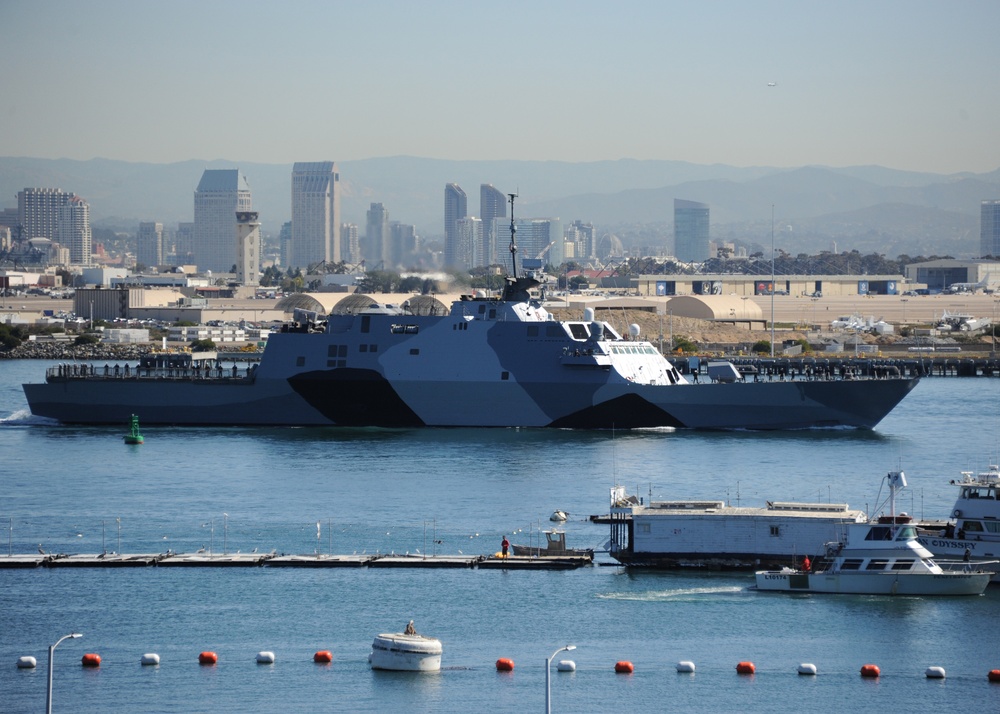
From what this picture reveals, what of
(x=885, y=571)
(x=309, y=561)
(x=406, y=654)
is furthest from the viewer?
(x=309, y=561)

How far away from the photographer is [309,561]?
92.5ft

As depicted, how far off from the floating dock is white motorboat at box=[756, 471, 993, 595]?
13.9ft

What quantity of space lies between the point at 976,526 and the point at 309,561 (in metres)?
12.3

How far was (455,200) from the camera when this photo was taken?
165250mm

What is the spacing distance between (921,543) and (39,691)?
15.6 m

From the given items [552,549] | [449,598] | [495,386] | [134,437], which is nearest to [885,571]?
[552,549]

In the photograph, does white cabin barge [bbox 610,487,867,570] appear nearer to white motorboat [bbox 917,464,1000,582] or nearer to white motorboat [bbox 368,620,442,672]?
white motorboat [bbox 917,464,1000,582]

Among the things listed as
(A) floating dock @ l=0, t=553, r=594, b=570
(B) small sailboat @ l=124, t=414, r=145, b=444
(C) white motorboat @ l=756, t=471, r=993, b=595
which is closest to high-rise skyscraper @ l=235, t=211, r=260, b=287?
(B) small sailboat @ l=124, t=414, r=145, b=444

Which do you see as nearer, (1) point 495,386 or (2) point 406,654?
(2) point 406,654

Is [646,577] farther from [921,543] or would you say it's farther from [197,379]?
[197,379]

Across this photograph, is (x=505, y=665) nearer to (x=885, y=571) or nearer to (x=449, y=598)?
(x=449, y=598)

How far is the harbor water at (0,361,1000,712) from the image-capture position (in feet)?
68.7

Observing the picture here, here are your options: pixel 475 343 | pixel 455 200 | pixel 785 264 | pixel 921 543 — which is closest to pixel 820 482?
pixel 921 543

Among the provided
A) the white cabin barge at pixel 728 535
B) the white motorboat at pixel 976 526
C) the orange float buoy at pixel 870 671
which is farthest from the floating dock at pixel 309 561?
the orange float buoy at pixel 870 671
